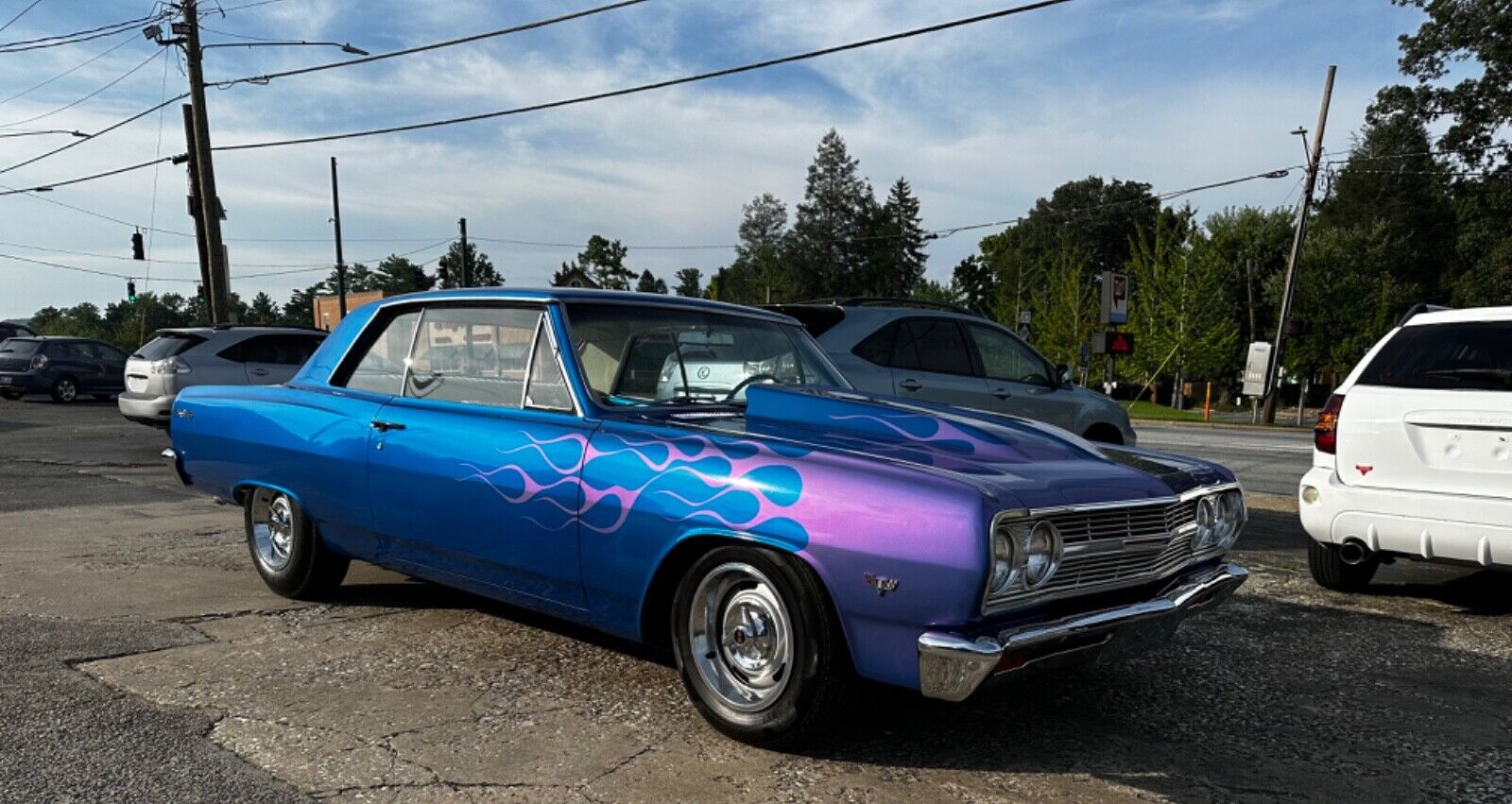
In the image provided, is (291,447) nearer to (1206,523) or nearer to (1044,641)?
(1044,641)

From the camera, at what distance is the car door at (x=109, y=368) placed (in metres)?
23.9

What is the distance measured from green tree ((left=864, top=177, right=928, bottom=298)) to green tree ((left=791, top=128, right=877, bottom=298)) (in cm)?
174

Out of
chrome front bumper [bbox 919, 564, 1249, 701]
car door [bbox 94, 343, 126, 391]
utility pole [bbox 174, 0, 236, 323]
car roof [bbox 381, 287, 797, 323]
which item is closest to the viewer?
chrome front bumper [bbox 919, 564, 1249, 701]

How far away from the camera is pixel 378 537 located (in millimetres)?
4555

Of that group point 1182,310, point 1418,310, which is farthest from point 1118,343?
point 1182,310

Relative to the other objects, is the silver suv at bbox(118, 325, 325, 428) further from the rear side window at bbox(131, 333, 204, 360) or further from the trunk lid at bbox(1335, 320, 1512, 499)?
the trunk lid at bbox(1335, 320, 1512, 499)

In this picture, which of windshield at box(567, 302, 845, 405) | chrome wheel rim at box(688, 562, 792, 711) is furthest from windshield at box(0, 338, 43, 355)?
chrome wheel rim at box(688, 562, 792, 711)

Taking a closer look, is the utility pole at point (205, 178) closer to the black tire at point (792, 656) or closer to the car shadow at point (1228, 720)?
the car shadow at point (1228, 720)

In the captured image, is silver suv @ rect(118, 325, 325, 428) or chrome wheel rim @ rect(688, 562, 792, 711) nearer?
chrome wheel rim @ rect(688, 562, 792, 711)

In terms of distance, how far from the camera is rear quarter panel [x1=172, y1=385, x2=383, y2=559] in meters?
4.64

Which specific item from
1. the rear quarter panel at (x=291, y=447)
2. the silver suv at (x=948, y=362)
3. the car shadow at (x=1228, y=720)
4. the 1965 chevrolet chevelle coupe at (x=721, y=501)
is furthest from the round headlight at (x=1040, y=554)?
the silver suv at (x=948, y=362)

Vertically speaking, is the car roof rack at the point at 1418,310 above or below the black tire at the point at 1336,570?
above

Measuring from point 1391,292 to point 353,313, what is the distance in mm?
53330

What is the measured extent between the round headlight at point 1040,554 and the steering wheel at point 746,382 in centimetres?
158
